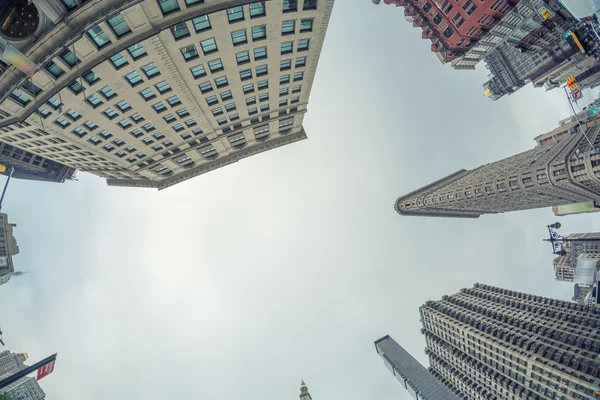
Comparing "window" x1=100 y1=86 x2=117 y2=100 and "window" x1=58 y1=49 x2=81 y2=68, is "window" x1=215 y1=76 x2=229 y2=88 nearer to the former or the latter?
"window" x1=100 y1=86 x2=117 y2=100

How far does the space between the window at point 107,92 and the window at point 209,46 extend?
34.2ft

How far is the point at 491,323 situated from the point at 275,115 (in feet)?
387

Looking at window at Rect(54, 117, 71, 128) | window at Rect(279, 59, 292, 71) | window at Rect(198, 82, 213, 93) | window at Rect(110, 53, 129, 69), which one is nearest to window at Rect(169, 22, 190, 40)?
window at Rect(110, 53, 129, 69)

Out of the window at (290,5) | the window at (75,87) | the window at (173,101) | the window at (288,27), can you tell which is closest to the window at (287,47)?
the window at (288,27)

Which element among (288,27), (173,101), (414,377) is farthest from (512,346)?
(173,101)

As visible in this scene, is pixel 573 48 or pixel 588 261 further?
pixel 588 261

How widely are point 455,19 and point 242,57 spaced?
62.4 metres

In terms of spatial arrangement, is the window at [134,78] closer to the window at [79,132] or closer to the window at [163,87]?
the window at [163,87]

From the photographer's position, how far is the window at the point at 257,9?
2761 cm

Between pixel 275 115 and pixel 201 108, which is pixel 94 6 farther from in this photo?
pixel 275 115

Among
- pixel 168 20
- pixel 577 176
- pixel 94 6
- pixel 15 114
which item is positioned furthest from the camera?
pixel 577 176

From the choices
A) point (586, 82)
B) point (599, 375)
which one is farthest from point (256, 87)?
point (586, 82)

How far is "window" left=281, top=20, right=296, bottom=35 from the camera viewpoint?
1205 inches

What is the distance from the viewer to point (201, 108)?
3997 centimetres
